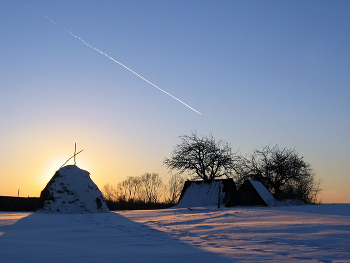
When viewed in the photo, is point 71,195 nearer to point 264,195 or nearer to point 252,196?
point 252,196

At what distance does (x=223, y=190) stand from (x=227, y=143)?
29.3ft

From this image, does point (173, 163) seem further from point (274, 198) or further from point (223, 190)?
point (274, 198)

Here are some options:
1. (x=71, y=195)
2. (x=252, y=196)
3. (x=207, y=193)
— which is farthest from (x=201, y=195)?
(x=71, y=195)

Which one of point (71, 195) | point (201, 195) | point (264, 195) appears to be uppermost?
point (264, 195)

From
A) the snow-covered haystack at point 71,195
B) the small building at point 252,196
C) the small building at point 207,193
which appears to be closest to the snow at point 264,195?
the small building at point 252,196

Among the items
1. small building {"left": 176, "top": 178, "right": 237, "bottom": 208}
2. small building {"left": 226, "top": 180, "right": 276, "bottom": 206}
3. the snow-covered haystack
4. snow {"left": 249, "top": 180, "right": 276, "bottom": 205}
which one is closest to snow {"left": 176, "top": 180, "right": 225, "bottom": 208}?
small building {"left": 176, "top": 178, "right": 237, "bottom": 208}

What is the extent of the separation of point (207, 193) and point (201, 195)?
61cm

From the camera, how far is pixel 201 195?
3077 cm

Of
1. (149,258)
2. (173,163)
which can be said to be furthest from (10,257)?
(173,163)

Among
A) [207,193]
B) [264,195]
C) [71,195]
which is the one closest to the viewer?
[71,195]

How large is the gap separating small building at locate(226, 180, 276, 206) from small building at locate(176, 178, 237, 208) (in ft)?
10.2

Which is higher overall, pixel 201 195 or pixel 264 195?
pixel 264 195

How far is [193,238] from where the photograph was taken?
Answer: 311 inches

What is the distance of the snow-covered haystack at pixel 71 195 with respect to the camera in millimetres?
20172
